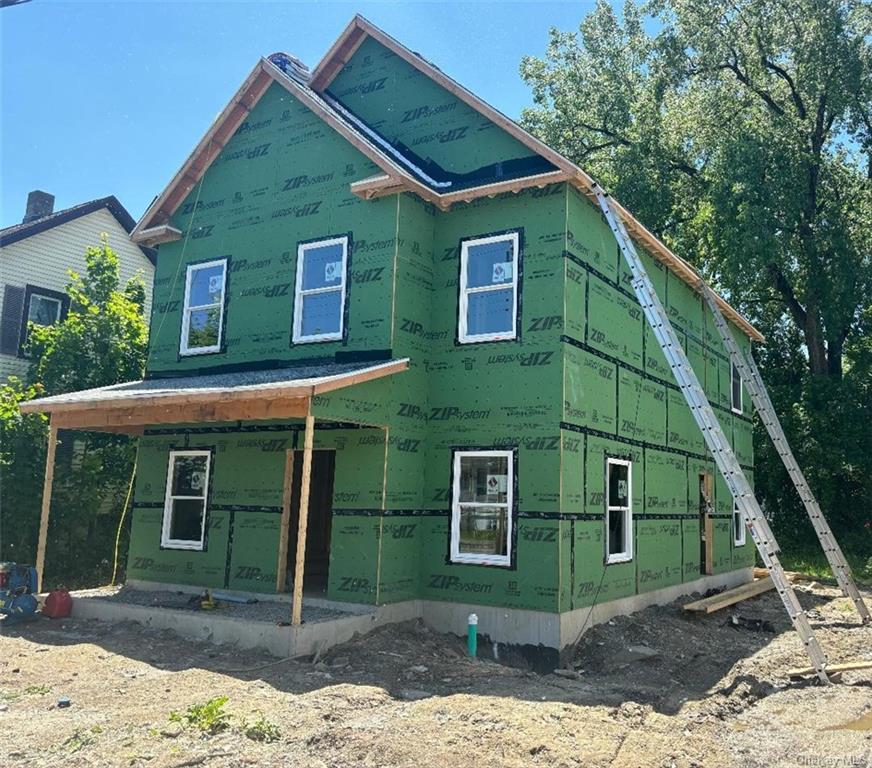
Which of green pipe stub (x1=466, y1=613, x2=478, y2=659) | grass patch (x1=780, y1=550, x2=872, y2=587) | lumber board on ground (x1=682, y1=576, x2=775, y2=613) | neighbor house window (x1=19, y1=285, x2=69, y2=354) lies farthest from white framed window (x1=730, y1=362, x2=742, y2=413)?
neighbor house window (x1=19, y1=285, x2=69, y2=354)

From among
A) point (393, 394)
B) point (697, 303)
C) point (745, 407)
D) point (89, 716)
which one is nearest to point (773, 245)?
point (745, 407)

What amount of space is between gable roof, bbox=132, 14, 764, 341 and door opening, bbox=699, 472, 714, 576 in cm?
442

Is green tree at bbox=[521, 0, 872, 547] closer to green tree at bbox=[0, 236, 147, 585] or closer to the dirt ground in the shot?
the dirt ground

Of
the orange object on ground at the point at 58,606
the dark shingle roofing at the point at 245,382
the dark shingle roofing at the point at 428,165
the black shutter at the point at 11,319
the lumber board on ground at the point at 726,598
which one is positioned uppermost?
the dark shingle roofing at the point at 428,165

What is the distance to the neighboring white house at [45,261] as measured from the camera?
20641mm

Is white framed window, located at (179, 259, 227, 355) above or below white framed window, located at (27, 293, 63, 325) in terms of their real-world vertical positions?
below

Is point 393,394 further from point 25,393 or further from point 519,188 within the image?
point 25,393

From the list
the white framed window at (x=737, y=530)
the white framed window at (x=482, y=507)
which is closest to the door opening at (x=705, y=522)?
the white framed window at (x=737, y=530)

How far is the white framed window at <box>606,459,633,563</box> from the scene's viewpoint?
12334mm

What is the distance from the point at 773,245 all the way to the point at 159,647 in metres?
20.7

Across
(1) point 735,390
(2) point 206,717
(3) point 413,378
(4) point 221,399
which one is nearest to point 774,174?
(1) point 735,390

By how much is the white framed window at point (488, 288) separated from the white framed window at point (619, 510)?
284 cm

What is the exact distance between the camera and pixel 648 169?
27.1 meters

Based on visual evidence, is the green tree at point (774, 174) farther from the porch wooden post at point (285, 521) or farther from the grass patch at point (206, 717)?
the grass patch at point (206, 717)
